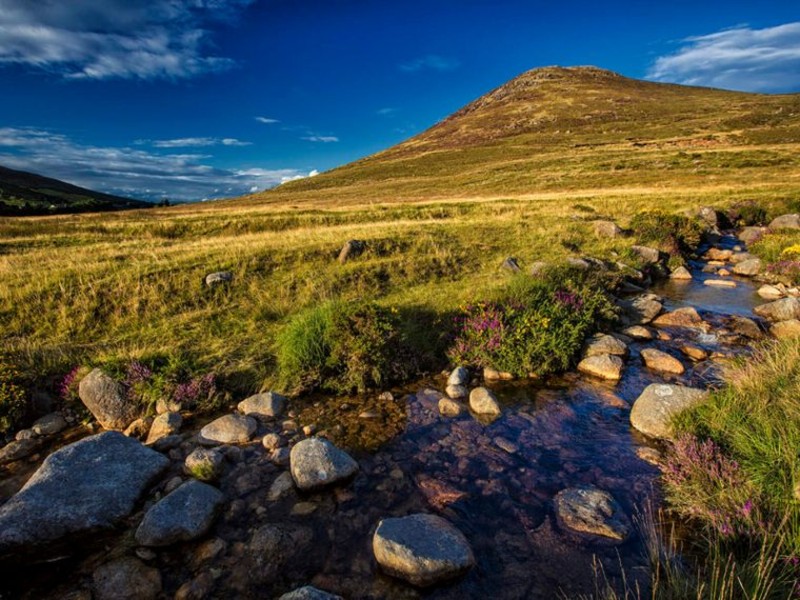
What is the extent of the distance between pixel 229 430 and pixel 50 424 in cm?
344

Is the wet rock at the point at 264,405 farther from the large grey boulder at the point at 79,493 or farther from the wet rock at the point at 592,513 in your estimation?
the wet rock at the point at 592,513

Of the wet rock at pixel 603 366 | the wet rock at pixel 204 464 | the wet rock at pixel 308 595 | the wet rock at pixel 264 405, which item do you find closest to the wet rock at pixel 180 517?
the wet rock at pixel 204 464

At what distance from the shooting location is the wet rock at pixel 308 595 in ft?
Result: 12.8

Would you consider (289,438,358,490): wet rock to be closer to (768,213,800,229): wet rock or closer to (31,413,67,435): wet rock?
(31,413,67,435): wet rock

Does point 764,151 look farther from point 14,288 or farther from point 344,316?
point 14,288

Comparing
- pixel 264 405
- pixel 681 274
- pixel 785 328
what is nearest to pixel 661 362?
pixel 785 328

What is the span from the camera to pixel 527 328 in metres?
9.70

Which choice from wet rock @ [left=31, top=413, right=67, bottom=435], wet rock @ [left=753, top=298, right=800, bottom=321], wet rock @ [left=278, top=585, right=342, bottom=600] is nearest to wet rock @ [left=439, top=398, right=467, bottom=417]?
wet rock @ [left=278, top=585, right=342, bottom=600]

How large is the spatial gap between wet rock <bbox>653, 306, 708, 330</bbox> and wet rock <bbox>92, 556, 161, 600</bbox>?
12461 millimetres

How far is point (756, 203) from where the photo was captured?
1123 inches

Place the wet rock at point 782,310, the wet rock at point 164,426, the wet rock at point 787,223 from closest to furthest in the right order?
the wet rock at point 164,426 → the wet rock at point 782,310 → the wet rock at point 787,223

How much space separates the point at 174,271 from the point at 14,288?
13.2 ft

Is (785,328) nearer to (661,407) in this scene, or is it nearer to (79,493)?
(661,407)

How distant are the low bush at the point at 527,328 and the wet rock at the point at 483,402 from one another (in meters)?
1.32
